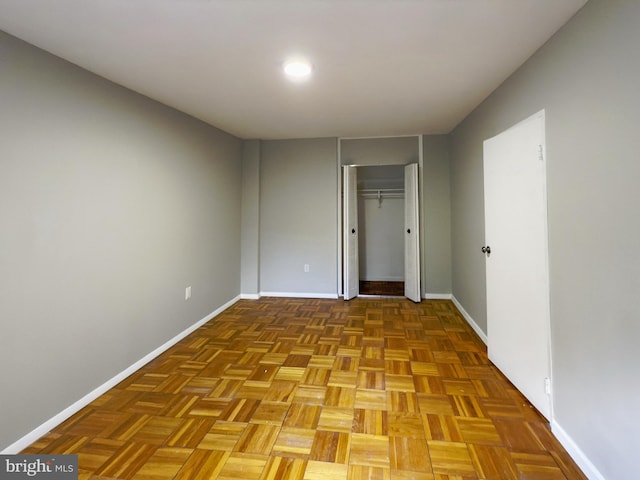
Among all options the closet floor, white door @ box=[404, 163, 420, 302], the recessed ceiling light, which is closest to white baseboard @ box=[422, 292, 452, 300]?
white door @ box=[404, 163, 420, 302]

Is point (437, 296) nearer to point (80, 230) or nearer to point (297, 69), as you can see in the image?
point (297, 69)

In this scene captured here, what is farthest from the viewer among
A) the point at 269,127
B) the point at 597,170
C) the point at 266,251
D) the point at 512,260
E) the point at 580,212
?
the point at 266,251

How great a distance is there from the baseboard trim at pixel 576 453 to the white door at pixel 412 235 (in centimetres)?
257

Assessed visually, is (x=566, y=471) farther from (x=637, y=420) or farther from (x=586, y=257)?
(x=586, y=257)

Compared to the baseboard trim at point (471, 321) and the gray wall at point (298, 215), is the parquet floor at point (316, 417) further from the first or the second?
the gray wall at point (298, 215)

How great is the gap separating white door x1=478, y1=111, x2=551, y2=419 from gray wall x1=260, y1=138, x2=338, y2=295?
2260mm

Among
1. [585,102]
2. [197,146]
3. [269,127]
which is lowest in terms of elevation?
[585,102]

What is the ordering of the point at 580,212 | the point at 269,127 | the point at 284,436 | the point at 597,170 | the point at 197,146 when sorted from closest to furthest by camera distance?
1. the point at 597,170
2. the point at 580,212
3. the point at 284,436
4. the point at 197,146
5. the point at 269,127

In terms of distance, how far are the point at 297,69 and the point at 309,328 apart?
2.49m

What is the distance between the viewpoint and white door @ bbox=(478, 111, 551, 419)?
190cm

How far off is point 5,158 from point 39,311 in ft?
2.78

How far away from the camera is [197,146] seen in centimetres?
342

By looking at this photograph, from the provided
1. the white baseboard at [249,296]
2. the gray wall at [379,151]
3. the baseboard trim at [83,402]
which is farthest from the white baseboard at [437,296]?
the baseboard trim at [83,402]

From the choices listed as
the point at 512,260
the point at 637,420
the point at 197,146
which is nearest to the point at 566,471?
the point at 637,420
